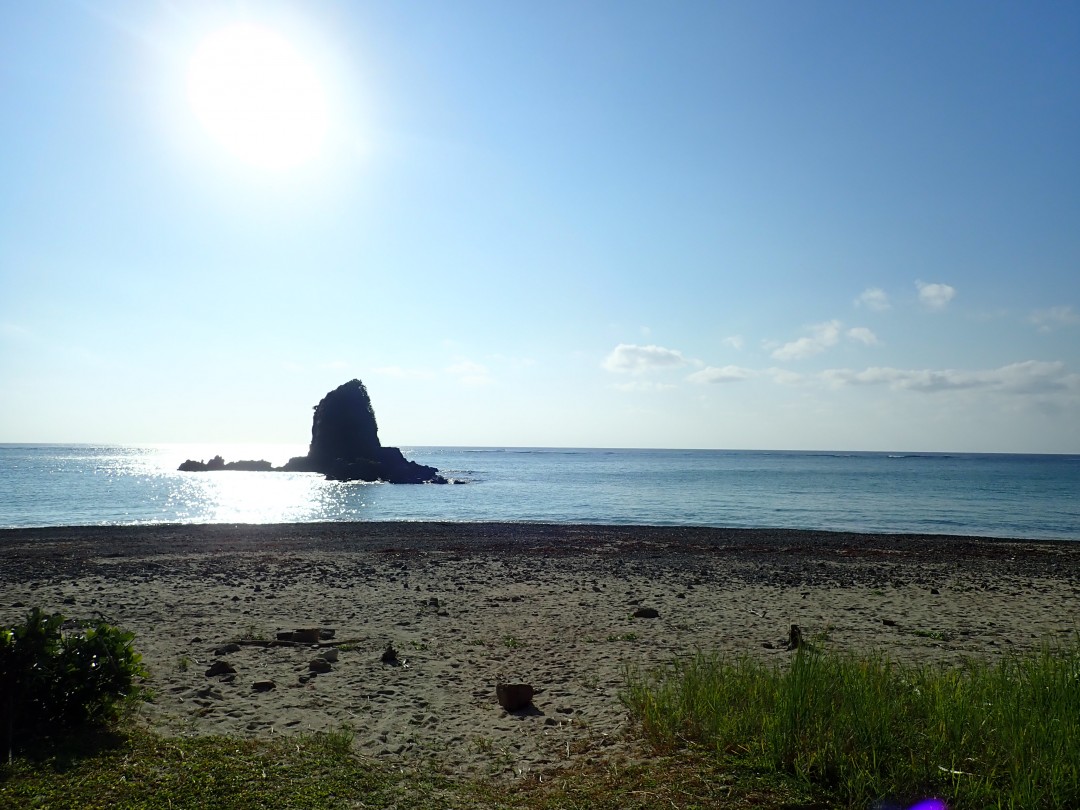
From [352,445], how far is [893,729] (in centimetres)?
10035

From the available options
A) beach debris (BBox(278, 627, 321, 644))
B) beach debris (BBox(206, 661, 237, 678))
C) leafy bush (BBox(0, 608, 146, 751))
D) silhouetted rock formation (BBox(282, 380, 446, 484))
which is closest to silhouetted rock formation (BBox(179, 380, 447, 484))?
silhouetted rock formation (BBox(282, 380, 446, 484))

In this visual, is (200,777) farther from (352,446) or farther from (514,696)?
(352,446)

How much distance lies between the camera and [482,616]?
1338 cm

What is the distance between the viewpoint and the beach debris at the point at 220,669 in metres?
9.08

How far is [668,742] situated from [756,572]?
14361 millimetres

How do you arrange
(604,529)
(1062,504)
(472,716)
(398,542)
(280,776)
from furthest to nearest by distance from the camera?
(1062,504), (604,529), (398,542), (472,716), (280,776)

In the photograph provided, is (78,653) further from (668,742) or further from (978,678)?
(978,678)

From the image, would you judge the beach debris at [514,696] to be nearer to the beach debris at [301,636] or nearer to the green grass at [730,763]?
the green grass at [730,763]

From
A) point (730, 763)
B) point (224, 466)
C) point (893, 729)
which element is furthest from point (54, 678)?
point (224, 466)

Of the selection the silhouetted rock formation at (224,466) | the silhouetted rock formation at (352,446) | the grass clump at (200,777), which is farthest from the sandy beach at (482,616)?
the silhouetted rock formation at (224,466)

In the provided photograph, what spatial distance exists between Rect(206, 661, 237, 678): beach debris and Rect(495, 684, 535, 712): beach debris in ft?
12.5

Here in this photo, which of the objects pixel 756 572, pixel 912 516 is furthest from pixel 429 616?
pixel 912 516

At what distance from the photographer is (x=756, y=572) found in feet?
65.2

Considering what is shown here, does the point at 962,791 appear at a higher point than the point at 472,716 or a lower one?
higher
